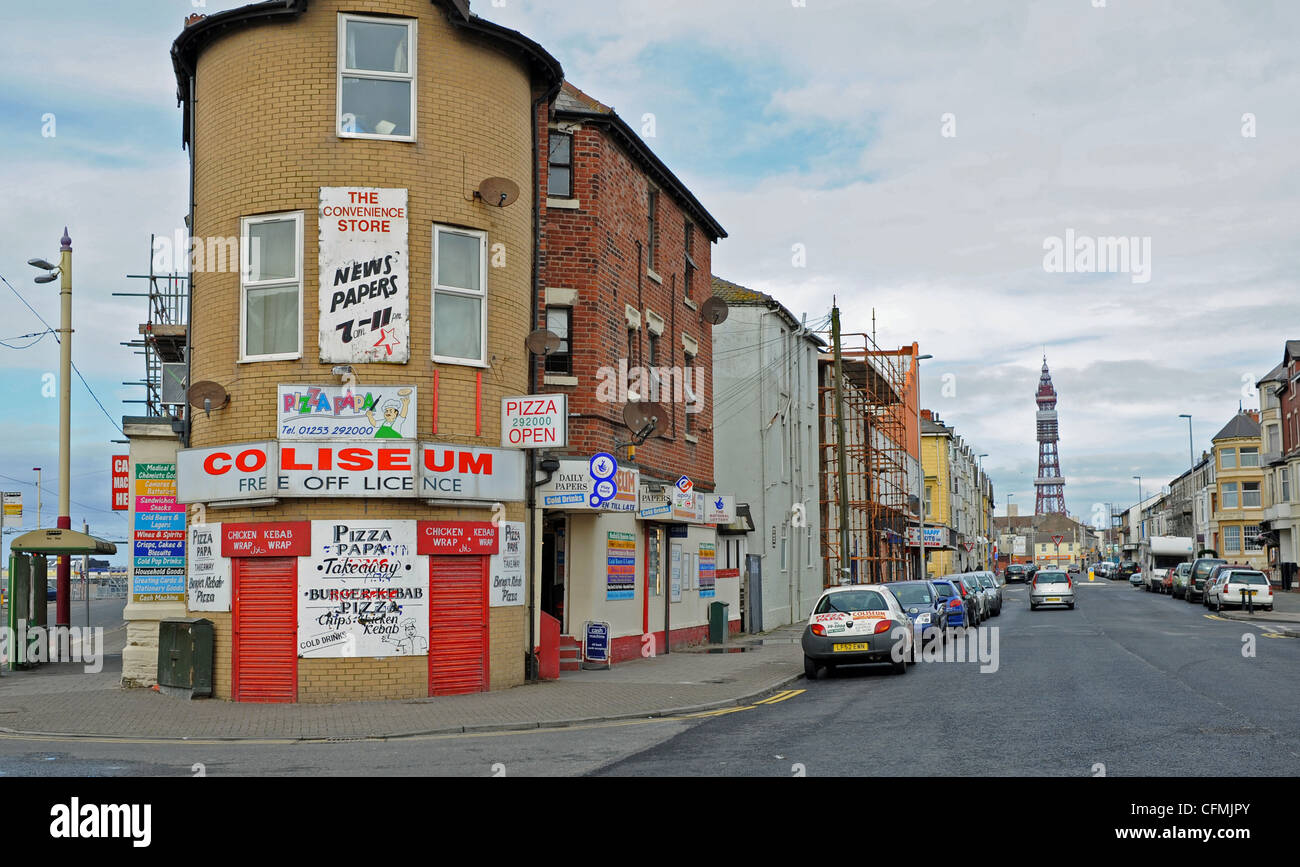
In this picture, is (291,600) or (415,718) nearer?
(415,718)

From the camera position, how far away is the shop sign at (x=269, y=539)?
16.8 m

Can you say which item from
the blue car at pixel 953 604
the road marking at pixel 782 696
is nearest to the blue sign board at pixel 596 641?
the road marking at pixel 782 696

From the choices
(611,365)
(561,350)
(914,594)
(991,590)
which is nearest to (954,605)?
(914,594)

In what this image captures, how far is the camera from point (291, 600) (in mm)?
16875

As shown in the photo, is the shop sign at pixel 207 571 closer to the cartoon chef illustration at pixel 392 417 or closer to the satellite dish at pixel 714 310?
the cartoon chef illustration at pixel 392 417

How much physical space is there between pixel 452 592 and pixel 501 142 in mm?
6818

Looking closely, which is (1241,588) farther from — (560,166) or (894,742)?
(894,742)

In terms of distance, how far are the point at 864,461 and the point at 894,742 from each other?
42.4 metres

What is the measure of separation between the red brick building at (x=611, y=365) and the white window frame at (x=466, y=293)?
1723 mm

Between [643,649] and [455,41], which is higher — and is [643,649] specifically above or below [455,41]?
below

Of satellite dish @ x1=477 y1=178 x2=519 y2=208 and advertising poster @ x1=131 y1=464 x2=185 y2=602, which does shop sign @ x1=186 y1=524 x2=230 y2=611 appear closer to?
advertising poster @ x1=131 y1=464 x2=185 y2=602
